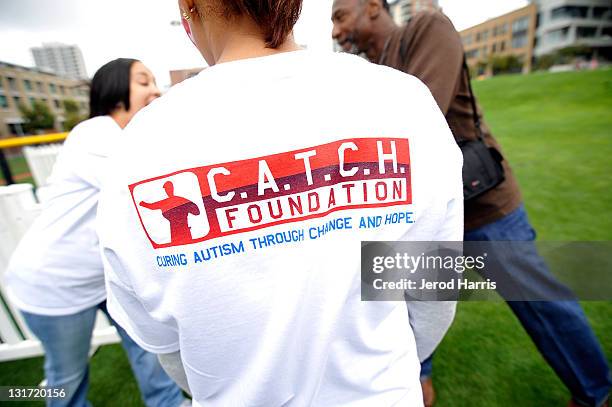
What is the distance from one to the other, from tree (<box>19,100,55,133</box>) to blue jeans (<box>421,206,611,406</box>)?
48709 millimetres

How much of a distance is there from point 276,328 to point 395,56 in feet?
4.47

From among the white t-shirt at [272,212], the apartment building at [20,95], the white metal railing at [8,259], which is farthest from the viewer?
the apartment building at [20,95]

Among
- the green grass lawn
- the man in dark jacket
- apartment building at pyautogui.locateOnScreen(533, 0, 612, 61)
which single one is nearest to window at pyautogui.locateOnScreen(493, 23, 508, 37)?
apartment building at pyautogui.locateOnScreen(533, 0, 612, 61)

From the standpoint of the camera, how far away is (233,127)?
626 millimetres

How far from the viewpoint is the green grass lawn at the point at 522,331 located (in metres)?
2.06

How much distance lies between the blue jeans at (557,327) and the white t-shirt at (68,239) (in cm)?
178

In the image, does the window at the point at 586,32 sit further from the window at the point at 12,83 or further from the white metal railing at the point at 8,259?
the window at the point at 12,83

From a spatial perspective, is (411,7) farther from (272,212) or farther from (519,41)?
(519,41)

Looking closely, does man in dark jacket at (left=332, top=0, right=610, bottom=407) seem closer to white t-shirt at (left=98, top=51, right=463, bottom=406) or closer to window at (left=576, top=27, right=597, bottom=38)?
white t-shirt at (left=98, top=51, right=463, bottom=406)

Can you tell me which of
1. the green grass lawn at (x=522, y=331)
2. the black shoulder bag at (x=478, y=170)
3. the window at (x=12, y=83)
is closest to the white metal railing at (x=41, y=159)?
the green grass lawn at (x=522, y=331)

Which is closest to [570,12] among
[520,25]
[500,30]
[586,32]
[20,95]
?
[586,32]

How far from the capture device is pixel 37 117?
4109 centimetres

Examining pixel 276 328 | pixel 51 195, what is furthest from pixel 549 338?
pixel 51 195

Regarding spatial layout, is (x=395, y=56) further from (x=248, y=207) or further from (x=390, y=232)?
(x=248, y=207)
